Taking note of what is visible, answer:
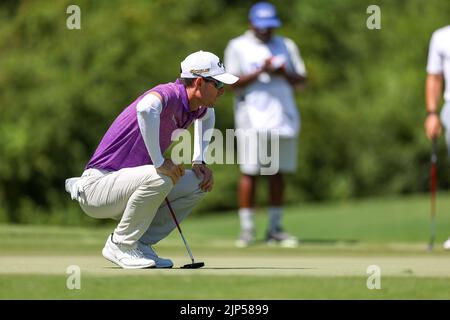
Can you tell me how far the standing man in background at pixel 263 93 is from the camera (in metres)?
12.6

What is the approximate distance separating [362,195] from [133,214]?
22905 millimetres

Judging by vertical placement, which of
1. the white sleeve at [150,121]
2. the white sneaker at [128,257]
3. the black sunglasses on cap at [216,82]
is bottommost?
the white sneaker at [128,257]

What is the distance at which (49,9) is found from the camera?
92.1 feet

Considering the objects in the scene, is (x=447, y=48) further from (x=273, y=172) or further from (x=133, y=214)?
(x=133, y=214)

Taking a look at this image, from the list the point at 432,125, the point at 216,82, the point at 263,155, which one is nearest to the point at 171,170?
the point at 216,82

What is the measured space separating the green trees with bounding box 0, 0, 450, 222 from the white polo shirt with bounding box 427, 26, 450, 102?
50.0 ft

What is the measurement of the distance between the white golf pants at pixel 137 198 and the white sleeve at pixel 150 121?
188 mm

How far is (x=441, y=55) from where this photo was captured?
11.5 meters

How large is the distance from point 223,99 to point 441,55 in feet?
55.8

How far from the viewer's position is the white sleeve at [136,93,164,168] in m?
7.97
